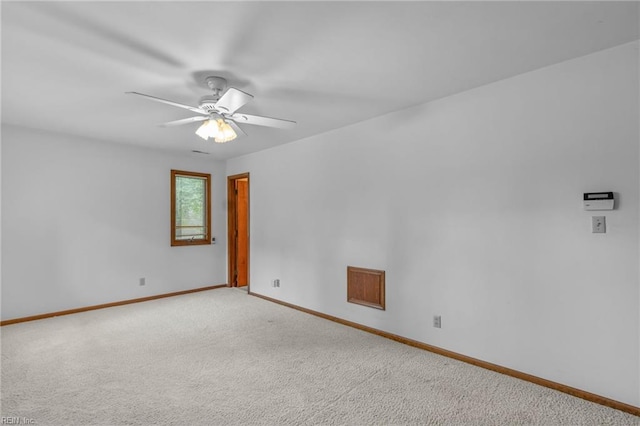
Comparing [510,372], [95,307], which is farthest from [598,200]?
[95,307]

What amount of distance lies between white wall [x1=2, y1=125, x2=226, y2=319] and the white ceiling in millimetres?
1182

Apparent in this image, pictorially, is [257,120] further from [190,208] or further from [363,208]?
[190,208]

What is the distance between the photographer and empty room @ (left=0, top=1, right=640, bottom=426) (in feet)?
6.90

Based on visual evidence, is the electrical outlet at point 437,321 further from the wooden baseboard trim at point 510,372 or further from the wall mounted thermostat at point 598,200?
the wall mounted thermostat at point 598,200

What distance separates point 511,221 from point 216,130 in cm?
257

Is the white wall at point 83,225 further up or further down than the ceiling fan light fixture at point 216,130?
further down

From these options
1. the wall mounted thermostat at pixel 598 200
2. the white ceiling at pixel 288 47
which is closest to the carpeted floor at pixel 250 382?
the wall mounted thermostat at pixel 598 200

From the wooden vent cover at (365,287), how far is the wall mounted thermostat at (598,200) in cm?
195

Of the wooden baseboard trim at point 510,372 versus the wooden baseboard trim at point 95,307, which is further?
the wooden baseboard trim at point 95,307

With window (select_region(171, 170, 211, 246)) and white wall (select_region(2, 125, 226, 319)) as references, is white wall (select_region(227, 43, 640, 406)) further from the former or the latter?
white wall (select_region(2, 125, 226, 319))

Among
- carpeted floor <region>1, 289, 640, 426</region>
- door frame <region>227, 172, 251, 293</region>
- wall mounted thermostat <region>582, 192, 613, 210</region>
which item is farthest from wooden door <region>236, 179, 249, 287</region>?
wall mounted thermostat <region>582, 192, 613, 210</region>

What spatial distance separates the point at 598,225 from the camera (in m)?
2.32

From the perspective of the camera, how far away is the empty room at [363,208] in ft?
A: 6.90

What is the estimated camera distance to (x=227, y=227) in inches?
249
